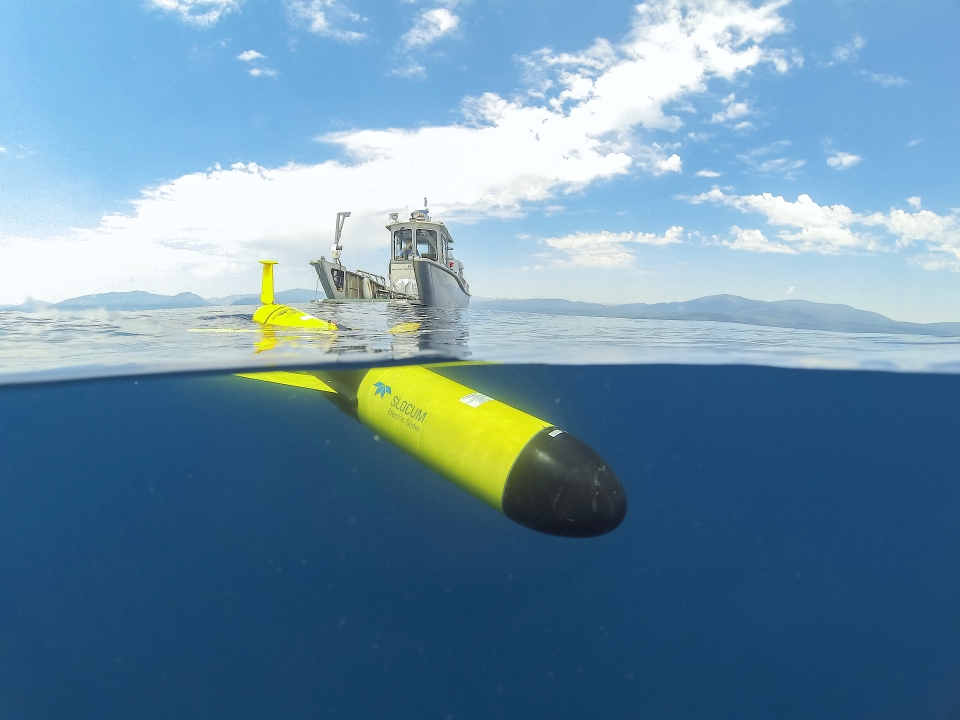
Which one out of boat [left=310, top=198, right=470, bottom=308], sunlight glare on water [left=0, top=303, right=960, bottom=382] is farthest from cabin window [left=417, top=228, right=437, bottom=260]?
sunlight glare on water [left=0, top=303, right=960, bottom=382]

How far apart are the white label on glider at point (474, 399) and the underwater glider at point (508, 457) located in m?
0.01

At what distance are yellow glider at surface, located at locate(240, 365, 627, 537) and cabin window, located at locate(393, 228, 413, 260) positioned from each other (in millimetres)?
21379

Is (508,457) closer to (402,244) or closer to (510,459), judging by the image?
(510,459)

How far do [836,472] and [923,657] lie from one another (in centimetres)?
431

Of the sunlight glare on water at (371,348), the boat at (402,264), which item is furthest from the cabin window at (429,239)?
the sunlight glare on water at (371,348)

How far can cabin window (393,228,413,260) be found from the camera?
25906 millimetres

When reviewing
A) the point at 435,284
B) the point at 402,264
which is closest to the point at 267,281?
the point at 435,284

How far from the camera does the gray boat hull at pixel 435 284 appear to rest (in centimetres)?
2127

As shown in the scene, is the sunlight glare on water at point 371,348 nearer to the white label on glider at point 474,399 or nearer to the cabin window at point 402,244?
the white label on glider at point 474,399

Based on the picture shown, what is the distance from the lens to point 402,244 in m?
26.1

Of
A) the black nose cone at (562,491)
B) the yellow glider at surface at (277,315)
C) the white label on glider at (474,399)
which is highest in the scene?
the yellow glider at surface at (277,315)

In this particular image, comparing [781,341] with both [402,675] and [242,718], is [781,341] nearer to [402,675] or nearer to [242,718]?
[402,675]

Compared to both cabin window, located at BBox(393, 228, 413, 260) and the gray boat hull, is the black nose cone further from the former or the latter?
cabin window, located at BBox(393, 228, 413, 260)

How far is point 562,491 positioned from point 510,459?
0.51 m
